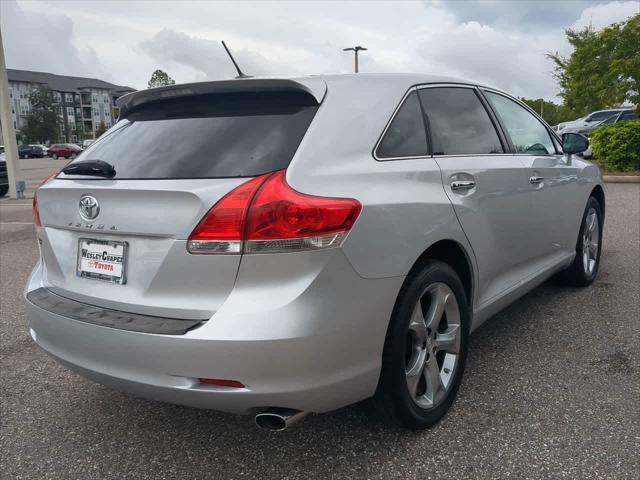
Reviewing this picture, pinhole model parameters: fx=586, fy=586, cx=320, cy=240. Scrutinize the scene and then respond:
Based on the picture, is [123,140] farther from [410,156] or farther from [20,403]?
[20,403]

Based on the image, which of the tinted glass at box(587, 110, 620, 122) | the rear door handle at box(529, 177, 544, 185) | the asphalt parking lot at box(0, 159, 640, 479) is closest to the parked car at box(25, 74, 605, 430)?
the asphalt parking lot at box(0, 159, 640, 479)

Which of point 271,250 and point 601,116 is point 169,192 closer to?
point 271,250

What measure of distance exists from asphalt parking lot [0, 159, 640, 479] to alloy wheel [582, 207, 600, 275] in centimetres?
115

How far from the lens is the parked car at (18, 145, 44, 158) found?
60.8 m

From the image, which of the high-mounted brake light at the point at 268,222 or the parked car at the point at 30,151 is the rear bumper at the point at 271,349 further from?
the parked car at the point at 30,151

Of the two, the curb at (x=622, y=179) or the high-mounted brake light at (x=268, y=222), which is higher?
the high-mounted brake light at (x=268, y=222)

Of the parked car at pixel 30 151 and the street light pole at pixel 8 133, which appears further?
the parked car at pixel 30 151

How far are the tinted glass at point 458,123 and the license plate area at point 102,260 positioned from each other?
1505mm

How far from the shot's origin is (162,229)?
2.14 m

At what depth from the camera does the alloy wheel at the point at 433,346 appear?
101 inches

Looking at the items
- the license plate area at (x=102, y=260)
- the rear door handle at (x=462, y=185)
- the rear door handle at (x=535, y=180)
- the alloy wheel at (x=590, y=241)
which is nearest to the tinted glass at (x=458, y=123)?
the rear door handle at (x=462, y=185)

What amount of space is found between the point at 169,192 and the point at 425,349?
4.26 feet

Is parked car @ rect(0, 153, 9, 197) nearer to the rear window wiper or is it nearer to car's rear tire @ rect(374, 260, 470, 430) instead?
the rear window wiper

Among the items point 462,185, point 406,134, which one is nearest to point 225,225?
point 406,134
